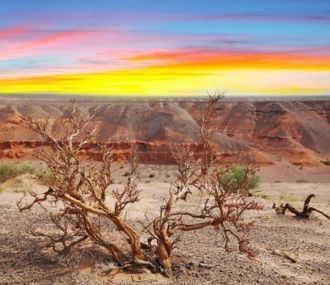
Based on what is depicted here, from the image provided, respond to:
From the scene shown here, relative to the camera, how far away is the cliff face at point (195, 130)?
223ft

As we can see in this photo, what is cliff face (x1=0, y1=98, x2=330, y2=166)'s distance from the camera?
67.9 meters

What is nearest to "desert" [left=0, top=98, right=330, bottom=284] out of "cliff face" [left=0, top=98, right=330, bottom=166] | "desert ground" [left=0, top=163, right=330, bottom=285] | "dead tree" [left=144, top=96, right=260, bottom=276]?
"desert ground" [left=0, top=163, right=330, bottom=285]

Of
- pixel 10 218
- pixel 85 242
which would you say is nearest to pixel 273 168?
pixel 10 218

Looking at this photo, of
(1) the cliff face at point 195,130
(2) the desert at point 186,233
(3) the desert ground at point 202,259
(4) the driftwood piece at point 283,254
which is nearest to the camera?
(3) the desert ground at point 202,259

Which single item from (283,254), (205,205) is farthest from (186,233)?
(205,205)

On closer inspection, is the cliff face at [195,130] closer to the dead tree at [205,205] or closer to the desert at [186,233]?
the desert at [186,233]

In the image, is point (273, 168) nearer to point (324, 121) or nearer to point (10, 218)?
point (324, 121)

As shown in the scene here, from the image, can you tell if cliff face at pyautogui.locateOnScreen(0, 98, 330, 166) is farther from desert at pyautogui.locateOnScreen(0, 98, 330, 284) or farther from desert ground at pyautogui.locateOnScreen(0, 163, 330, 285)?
Answer: desert ground at pyautogui.locateOnScreen(0, 163, 330, 285)

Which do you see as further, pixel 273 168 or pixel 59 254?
pixel 273 168

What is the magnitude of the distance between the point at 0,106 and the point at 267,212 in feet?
213

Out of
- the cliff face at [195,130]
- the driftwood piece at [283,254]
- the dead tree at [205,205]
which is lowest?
the cliff face at [195,130]

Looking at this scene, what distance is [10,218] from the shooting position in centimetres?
1959

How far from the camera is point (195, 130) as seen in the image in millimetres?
74562

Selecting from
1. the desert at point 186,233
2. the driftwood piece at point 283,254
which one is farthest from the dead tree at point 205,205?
the driftwood piece at point 283,254
